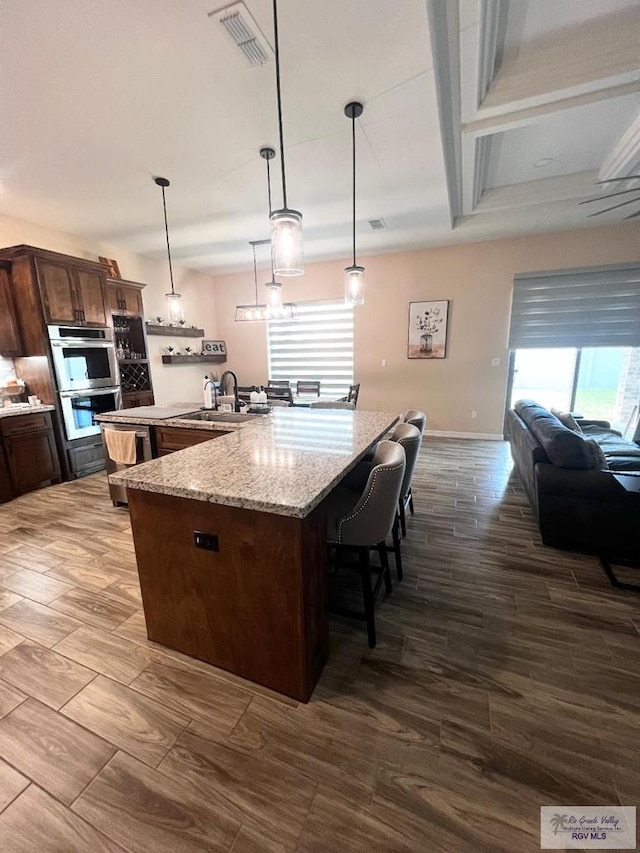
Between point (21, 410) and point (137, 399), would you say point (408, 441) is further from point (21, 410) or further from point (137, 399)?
point (137, 399)

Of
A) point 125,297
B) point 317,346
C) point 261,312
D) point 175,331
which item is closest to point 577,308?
point 317,346

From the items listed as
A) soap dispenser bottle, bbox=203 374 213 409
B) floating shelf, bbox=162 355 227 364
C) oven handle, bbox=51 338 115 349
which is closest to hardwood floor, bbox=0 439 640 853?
soap dispenser bottle, bbox=203 374 213 409

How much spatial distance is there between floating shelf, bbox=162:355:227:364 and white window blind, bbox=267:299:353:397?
1073mm

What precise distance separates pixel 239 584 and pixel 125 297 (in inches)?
189

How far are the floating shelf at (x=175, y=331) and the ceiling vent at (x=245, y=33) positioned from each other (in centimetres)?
411

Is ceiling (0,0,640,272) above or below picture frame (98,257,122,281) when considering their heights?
above

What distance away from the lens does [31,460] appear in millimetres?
Answer: 3717

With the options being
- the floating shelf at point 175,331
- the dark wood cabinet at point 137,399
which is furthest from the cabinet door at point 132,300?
the dark wood cabinet at point 137,399

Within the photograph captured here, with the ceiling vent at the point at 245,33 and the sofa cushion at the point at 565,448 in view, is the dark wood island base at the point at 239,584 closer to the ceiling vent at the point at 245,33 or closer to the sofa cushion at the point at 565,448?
the sofa cushion at the point at 565,448

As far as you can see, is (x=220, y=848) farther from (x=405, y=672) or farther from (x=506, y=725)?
(x=506, y=725)

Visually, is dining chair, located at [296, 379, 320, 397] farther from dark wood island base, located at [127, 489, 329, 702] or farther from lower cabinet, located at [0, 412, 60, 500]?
dark wood island base, located at [127, 489, 329, 702]

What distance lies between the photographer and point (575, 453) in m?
2.43

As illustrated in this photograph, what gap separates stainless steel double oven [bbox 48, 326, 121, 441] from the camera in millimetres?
3846

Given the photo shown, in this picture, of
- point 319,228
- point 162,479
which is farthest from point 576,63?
point 162,479
